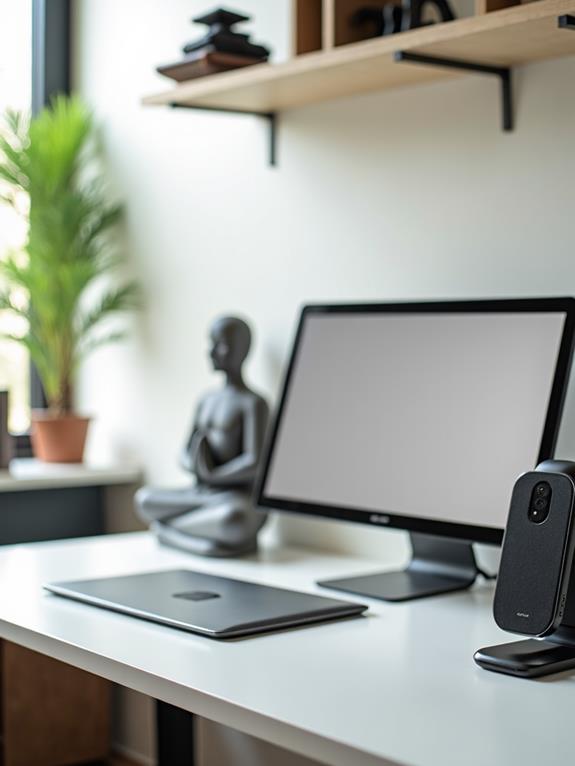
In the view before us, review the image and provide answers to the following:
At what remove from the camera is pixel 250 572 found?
78.3 inches

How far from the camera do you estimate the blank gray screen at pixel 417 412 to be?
1.72 m

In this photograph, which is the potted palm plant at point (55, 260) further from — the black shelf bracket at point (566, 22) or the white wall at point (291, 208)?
the black shelf bracket at point (566, 22)

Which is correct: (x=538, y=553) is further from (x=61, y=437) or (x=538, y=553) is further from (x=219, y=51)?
(x=61, y=437)

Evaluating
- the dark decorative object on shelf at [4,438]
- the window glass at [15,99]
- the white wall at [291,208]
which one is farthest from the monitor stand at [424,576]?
the window glass at [15,99]

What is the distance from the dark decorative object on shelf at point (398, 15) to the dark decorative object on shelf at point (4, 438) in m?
1.17

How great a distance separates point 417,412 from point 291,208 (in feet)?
2.19

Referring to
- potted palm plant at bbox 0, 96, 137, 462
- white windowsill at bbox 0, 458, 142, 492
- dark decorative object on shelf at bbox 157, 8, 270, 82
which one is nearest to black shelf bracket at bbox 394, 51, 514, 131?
dark decorative object on shelf at bbox 157, 8, 270, 82

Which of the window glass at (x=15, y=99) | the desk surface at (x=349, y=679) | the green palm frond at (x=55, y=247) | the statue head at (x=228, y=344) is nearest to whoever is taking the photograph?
the desk surface at (x=349, y=679)

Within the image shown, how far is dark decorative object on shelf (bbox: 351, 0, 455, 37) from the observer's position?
6.14ft

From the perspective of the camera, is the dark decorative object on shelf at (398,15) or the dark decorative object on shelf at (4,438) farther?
the dark decorative object on shelf at (4,438)

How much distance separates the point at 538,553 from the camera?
54.6 inches

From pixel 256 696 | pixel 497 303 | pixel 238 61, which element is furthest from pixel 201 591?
pixel 238 61

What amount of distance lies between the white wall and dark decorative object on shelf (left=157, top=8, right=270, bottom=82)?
19cm

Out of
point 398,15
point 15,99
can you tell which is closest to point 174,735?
point 398,15
